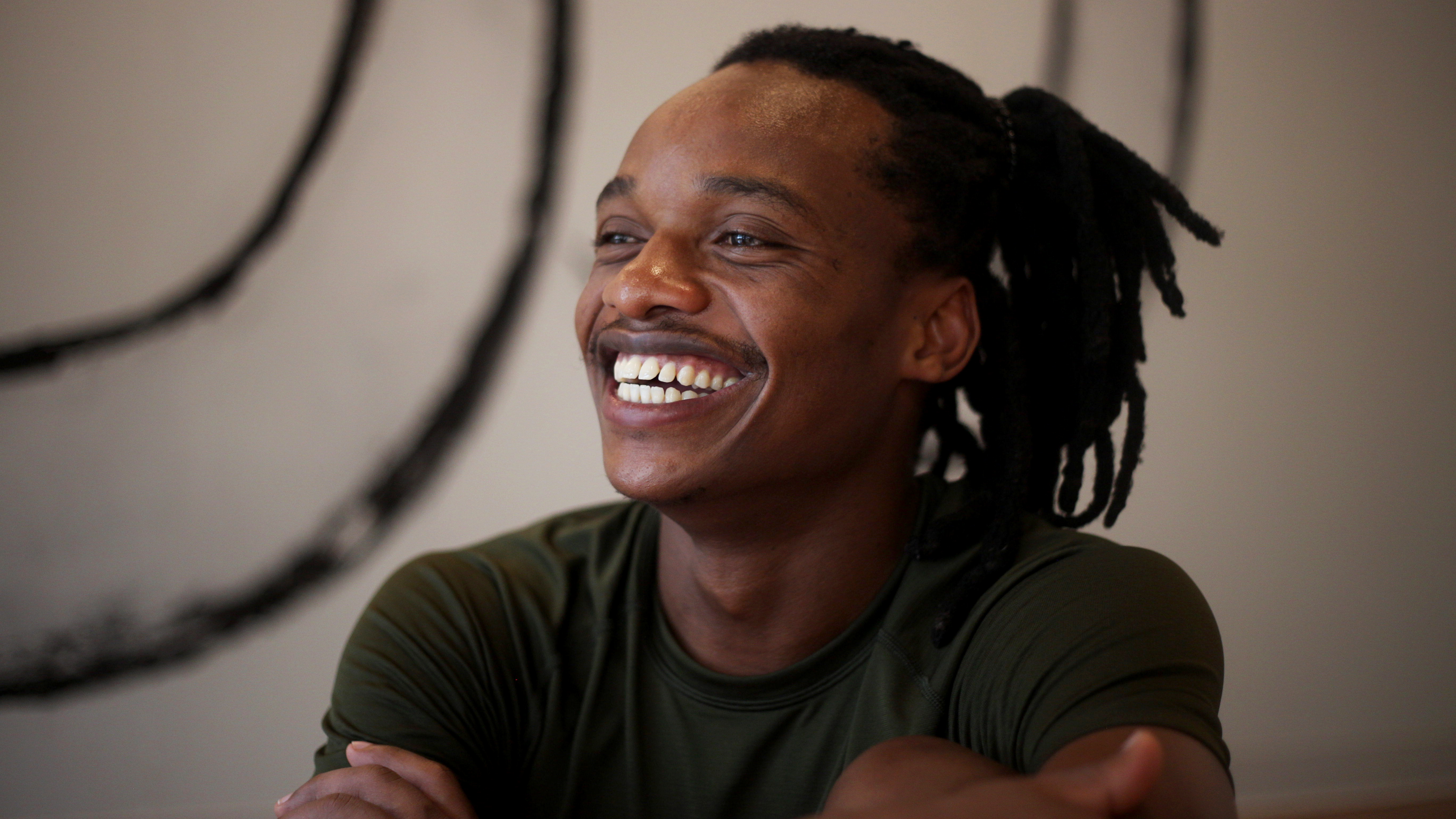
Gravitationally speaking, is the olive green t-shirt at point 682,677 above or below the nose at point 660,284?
below

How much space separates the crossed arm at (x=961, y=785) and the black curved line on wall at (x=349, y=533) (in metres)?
0.89

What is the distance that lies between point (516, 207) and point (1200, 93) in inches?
55.7

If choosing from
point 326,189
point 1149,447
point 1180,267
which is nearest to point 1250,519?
point 1149,447

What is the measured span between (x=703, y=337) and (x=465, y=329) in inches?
35.8

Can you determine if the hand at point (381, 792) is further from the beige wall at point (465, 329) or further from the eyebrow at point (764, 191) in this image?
the beige wall at point (465, 329)

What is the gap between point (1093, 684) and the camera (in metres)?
0.77

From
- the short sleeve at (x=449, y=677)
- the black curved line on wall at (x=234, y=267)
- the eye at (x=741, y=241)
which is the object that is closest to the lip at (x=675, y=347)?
the eye at (x=741, y=241)

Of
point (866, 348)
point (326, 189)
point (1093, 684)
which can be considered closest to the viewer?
point (1093, 684)

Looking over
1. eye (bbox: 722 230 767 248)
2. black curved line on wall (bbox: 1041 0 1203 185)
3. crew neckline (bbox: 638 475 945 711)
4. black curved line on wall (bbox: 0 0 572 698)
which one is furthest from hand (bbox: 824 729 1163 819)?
black curved line on wall (bbox: 1041 0 1203 185)

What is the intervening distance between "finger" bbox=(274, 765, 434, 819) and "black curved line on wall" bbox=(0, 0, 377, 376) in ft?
3.59

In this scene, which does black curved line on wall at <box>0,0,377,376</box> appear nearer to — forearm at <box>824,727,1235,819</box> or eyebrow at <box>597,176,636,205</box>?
eyebrow at <box>597,176,636,205</box>

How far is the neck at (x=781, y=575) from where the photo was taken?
3.53ft

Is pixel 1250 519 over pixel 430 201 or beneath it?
beneath

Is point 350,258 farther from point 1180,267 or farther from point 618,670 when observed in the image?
point 1180,267
